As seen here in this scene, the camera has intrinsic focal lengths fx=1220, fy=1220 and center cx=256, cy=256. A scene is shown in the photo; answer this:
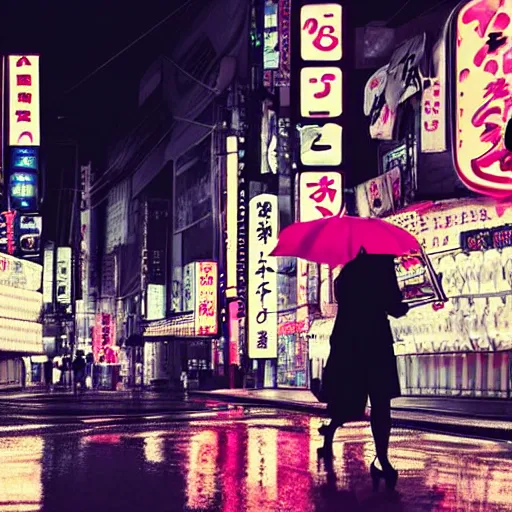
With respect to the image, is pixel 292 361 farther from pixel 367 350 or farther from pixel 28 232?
pixel 367 350

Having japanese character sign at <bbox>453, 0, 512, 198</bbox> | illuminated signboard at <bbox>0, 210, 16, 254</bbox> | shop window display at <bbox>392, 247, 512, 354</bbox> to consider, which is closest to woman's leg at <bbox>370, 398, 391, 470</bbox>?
japanese character sign at <bbox>453, 0, 512, 198</bbox>

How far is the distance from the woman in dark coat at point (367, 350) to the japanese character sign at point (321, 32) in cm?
2281

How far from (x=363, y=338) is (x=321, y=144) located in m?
23.7

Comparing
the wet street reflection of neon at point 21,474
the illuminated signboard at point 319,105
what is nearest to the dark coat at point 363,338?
the wet street reflection of neon at point 21,474

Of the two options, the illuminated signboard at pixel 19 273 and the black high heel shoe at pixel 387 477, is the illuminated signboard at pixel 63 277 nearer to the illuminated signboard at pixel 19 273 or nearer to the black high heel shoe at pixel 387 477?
the illuminated signboard at pixel 19 273

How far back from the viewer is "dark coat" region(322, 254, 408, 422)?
31.6 feet

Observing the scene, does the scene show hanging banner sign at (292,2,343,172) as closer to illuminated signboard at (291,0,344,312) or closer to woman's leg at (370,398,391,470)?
illuminated signboard at (291,0,344,312)

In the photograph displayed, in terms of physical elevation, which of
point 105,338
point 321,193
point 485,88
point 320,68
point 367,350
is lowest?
point 367,350

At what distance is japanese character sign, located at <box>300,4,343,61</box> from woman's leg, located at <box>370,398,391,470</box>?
77.5 ft

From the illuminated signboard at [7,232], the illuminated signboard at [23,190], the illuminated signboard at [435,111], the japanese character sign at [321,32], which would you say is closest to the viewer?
the illuminated signboard at [435,111]

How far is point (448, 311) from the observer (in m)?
29.6

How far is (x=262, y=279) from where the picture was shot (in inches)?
1841

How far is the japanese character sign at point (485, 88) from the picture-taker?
2442 centimetres

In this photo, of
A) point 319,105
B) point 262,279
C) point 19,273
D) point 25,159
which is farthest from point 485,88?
point 19,273
